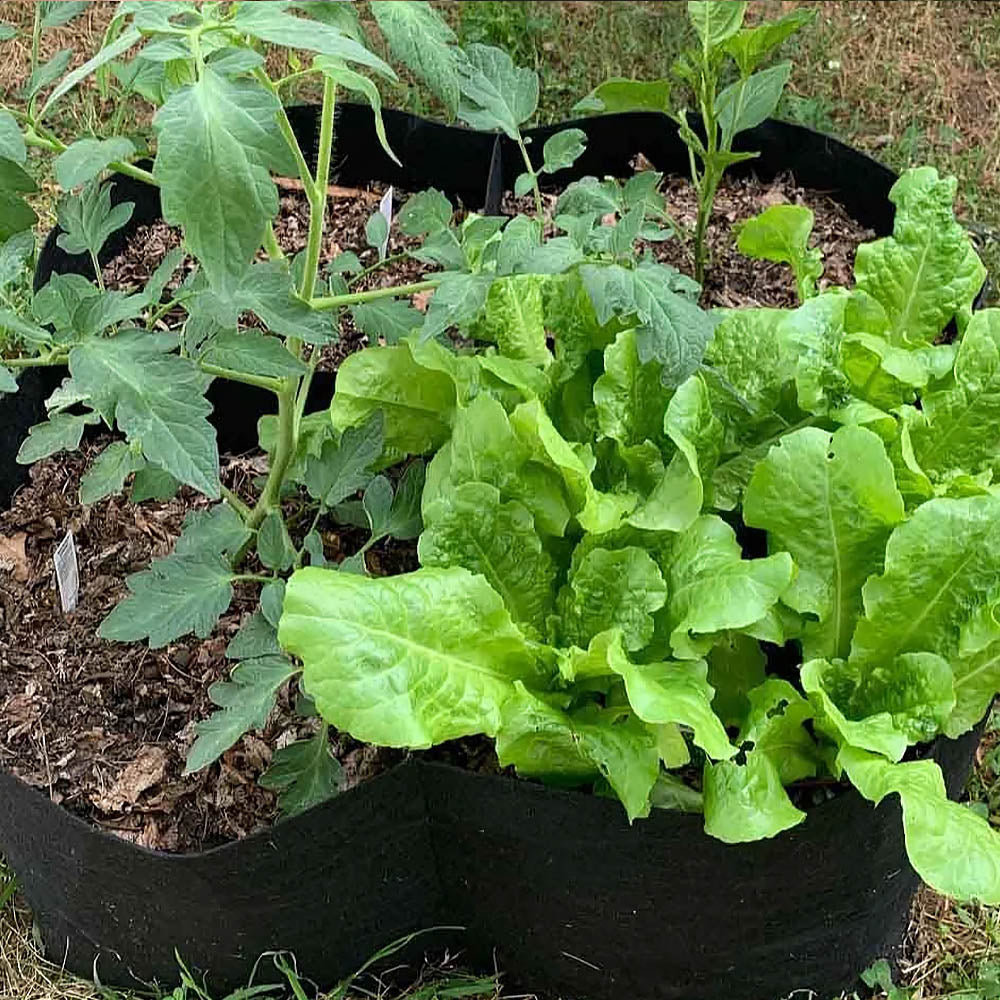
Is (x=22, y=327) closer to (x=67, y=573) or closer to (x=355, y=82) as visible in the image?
(x=355, y=82)

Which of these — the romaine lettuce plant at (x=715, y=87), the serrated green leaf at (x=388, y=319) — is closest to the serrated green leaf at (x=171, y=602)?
the serrated green leaf at (x=388, y=319)

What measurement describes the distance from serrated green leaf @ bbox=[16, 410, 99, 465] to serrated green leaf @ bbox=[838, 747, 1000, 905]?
0.88 meters

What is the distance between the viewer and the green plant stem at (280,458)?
1.53 m

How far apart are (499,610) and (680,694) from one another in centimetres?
21

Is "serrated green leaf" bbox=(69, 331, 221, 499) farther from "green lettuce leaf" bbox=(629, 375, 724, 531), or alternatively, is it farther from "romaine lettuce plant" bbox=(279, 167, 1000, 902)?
"green lettuce leaf" bbox=(629, 375, 724, 531)

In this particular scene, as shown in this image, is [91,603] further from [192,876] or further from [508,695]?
[508,695]

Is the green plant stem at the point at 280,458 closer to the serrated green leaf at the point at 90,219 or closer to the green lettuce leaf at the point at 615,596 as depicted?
the serrated green leaf at the point at 90,219

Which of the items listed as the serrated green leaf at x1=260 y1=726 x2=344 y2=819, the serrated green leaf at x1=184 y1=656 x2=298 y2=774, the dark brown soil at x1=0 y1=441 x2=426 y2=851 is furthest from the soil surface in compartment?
the serrated green leaf at x1=184 y1=656 x2=298 y2=774

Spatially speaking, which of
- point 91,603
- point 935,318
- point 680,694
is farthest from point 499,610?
point 935,318

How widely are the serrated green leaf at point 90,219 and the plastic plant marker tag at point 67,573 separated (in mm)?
369

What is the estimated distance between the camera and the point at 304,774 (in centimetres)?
142

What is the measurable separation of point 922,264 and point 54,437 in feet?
3.69

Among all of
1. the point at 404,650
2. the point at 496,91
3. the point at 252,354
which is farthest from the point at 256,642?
the point at 496,91

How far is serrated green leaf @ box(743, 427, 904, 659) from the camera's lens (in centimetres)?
135
